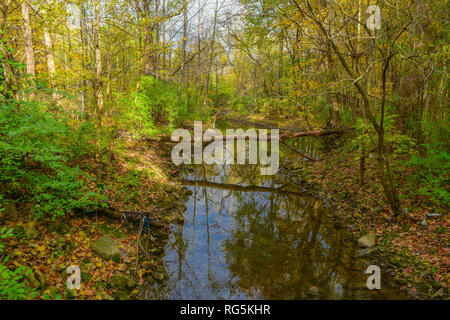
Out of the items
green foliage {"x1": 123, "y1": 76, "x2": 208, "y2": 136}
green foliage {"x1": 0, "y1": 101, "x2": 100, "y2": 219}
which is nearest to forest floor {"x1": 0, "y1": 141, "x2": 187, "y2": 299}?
green foliage {"x1": 0, "y1": 101, "x2": 100, "y2": 219}

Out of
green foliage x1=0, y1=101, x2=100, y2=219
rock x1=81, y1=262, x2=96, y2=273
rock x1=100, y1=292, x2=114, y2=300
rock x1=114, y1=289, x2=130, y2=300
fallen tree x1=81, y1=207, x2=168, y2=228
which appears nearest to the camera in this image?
green foliage x1=0, y1=101, x2=100, y2=219

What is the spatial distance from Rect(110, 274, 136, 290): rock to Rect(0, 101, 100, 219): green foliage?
1711mm

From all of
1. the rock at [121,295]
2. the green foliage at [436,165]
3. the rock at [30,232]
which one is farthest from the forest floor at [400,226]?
the rock at [30,232]

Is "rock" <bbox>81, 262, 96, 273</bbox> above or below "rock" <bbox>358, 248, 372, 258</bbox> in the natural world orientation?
above

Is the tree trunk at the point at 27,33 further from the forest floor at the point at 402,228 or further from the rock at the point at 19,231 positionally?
the forest floor at the point at 402,228

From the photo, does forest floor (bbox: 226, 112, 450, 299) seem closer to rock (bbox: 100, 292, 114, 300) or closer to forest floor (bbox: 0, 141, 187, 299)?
forest floor (bbox: 0, 141, 187, 299)

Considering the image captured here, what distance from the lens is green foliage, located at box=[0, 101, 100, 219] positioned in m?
4.35

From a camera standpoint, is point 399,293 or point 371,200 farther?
point 371,200

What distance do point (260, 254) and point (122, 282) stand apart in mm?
3342

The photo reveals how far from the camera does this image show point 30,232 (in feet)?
16.3

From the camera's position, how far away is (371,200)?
8305 millimetres

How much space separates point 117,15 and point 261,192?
8.21 metres
